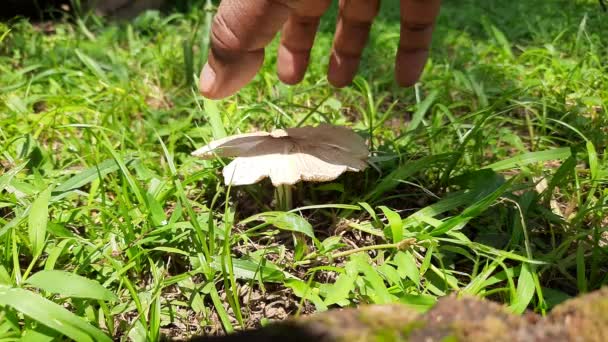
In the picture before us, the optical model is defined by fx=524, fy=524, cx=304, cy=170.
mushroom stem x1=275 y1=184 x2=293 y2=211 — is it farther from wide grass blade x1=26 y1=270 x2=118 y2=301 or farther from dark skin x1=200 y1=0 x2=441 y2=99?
wide grass blade x1=26 y1=270 x2=118 y2=301

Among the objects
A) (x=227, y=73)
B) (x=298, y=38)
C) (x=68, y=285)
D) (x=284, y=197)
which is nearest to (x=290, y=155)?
(x=284, y=197)

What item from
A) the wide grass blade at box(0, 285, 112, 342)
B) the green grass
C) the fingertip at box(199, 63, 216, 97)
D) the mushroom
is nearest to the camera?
the wide grass blade at box(0, 285, 112, 342)

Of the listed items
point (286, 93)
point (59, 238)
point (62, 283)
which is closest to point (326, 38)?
point (286, 93)

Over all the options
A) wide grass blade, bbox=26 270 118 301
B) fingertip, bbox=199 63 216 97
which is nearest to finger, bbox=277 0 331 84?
fingertip, bbox=199 63 216 97

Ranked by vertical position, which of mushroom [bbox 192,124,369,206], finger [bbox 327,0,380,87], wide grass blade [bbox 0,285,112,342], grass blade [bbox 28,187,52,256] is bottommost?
wide grass blade [bbox 0,285,112,342]

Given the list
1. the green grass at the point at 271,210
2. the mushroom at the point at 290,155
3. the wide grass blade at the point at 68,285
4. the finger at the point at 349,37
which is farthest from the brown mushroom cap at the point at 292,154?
the wide grass blade at the point at 68,285
